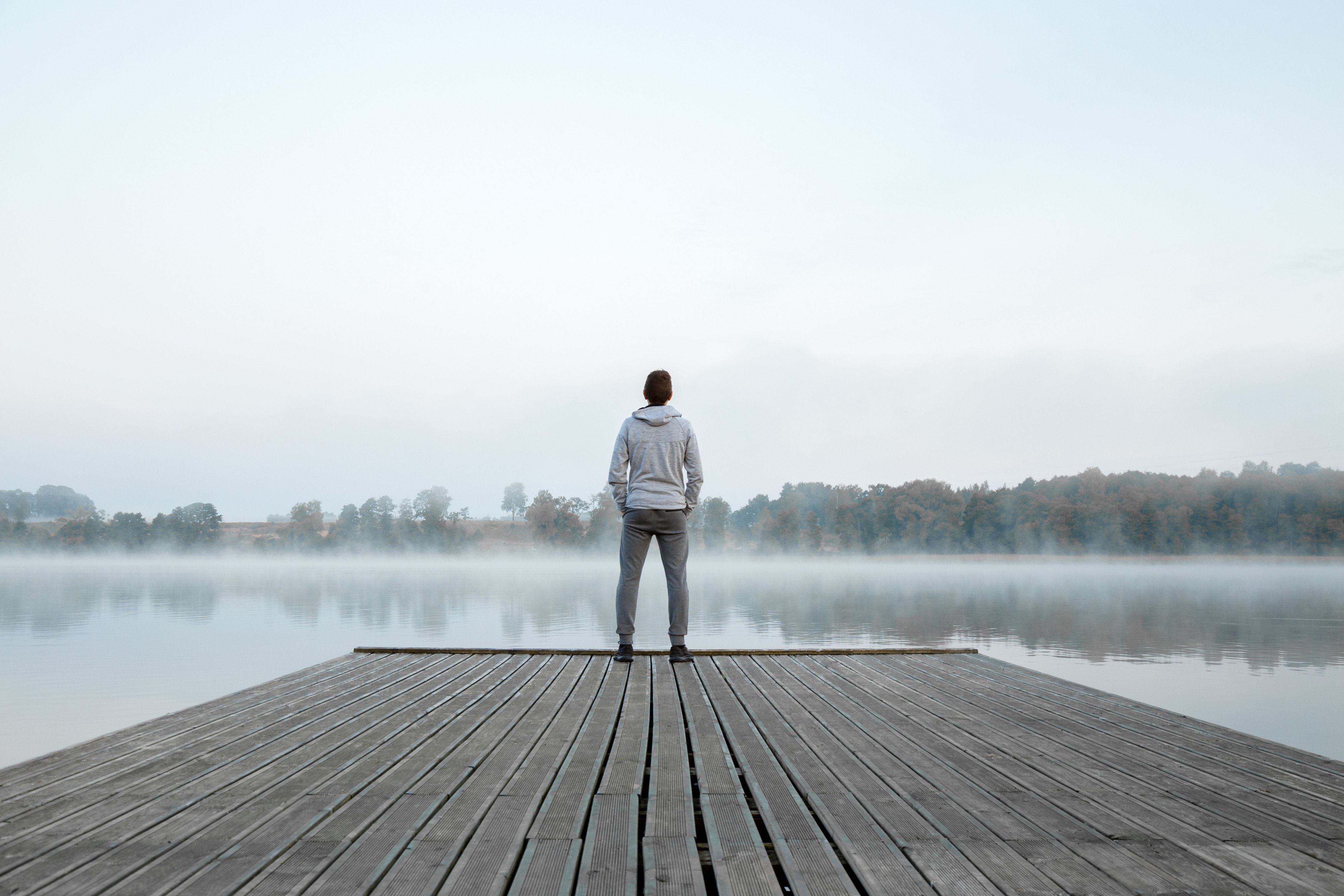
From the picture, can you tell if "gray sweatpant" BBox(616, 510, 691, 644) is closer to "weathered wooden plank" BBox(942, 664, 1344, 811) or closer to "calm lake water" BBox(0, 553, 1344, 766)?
"weathered wooden plank" BBox(942, 664, 1344, 811)

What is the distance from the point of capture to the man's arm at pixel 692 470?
4.75 m

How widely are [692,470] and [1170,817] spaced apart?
126 inches

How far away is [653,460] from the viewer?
183 inches

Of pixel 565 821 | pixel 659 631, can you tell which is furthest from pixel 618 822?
pixel 659 631

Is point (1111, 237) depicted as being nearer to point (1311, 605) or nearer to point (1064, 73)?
point (1064, 73)

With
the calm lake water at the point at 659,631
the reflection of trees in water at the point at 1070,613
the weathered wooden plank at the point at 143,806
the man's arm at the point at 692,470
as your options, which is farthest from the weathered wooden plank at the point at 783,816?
the reflection of trees in water at the point at 1070,613

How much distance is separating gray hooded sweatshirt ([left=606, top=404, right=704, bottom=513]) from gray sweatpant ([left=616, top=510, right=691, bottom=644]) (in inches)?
2.6

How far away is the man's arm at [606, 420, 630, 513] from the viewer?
4.69 metres

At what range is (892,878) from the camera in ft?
4.93

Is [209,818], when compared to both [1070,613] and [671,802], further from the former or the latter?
[1070,613]

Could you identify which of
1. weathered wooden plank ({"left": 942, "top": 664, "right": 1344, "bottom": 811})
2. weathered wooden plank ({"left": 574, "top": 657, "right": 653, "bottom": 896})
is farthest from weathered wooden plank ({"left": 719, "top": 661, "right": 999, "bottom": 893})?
weathered wooden plank ({"left": 942, "top": 664, "right": 1344, "bottom": 811})

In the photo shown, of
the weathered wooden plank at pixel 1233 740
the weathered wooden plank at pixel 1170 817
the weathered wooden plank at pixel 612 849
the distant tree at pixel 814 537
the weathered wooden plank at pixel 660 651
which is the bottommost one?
the distant tree at pixel 814 537

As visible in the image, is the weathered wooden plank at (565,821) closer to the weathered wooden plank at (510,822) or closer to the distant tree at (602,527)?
the weathered wooden plank at (510,822)

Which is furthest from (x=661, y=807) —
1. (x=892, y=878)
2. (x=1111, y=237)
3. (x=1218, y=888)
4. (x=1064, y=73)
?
(x=1111, y=237)
